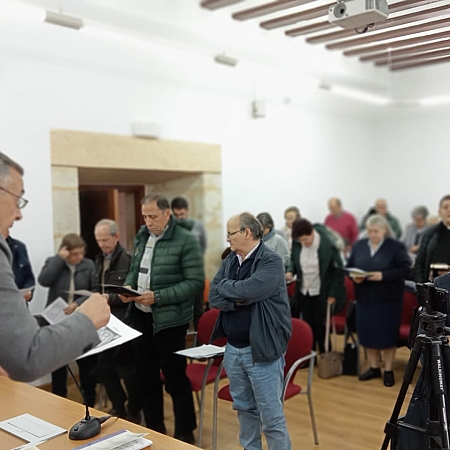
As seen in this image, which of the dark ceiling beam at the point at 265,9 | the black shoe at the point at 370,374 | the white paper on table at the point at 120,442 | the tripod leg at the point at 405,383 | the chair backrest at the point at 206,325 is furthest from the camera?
the black shoe at the point at 370,374

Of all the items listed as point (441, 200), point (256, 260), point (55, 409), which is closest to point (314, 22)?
point (441, 200)

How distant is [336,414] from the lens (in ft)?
13.7

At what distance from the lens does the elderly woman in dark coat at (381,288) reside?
461 centimetres

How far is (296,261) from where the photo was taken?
508 centimetres

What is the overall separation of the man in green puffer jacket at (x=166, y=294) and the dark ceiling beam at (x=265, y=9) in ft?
5.78

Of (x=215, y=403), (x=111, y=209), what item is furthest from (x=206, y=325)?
(x=111, y=209)

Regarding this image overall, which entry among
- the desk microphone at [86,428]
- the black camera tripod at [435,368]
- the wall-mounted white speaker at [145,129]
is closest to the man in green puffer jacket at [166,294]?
the desk microphone at [86,428]

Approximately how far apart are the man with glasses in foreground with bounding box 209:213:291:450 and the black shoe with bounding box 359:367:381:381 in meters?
2.12

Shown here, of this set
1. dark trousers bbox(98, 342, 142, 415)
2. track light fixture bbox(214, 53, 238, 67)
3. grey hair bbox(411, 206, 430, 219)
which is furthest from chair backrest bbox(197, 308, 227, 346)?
track light fixture bbox(214, 53, 238, 67)

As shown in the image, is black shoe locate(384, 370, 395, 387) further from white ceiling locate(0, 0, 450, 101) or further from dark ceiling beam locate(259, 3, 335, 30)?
dark ceiling beam locate(259, 3, 335, 30)

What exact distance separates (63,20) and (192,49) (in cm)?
164

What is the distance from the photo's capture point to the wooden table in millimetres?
2055

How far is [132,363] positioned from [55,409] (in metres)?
1.44

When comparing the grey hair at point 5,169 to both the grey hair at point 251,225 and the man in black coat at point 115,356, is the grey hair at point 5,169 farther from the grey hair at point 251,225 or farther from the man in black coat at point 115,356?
the man in black coat at point 115,356
